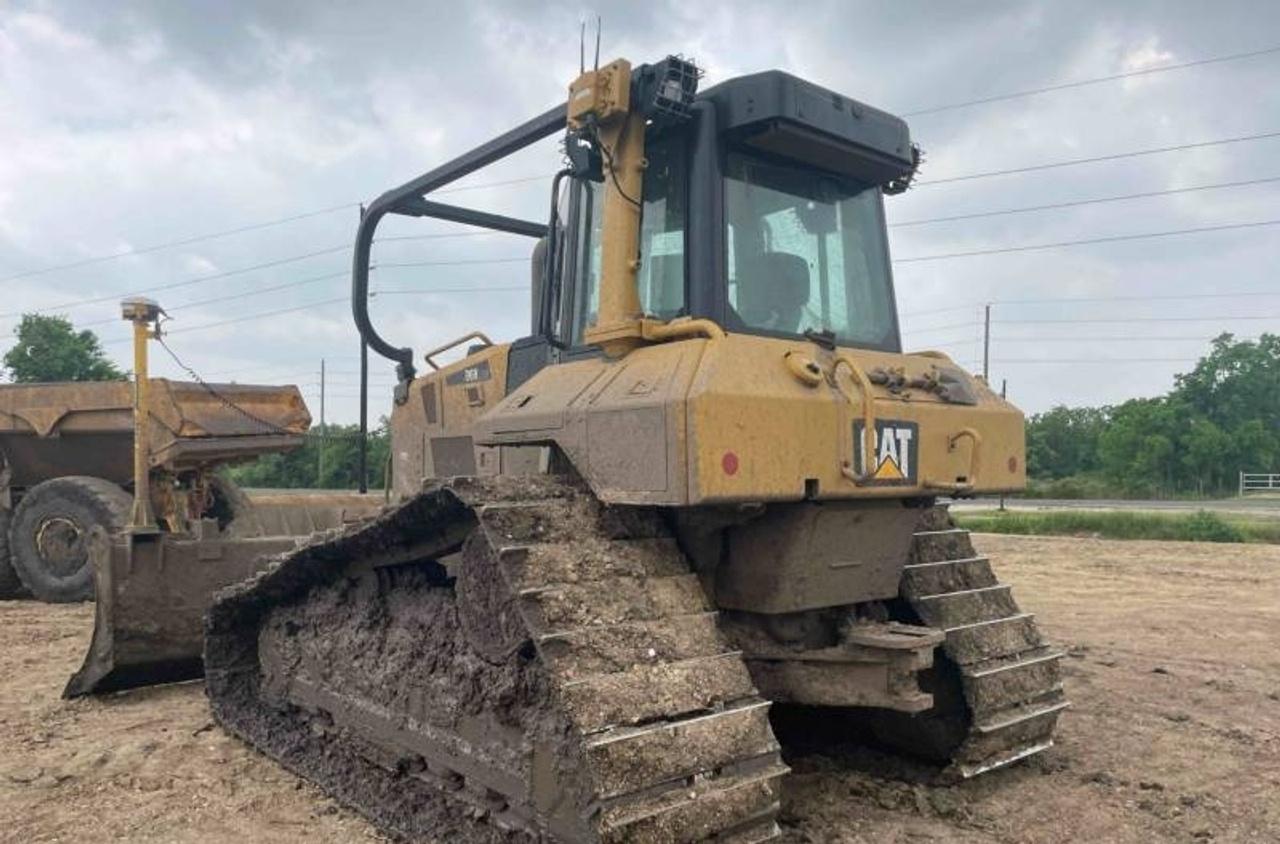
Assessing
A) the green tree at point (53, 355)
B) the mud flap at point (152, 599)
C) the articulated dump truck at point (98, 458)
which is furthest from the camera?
the green tree at point (53, 355)

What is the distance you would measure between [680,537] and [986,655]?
1.56m

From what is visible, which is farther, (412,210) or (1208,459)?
Result: (1208,459)

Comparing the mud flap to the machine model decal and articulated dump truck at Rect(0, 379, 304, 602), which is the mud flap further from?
articulated dump truck at Rect(0, 379, 304, 602)

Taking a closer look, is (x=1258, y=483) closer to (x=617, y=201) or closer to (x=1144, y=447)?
(x=1144, y=447)

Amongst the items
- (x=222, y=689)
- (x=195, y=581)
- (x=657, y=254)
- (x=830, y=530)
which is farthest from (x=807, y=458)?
(x=195, y=581)

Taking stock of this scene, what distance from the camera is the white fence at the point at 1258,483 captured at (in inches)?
1820

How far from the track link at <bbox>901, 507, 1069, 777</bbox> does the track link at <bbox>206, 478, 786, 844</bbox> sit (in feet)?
4.62

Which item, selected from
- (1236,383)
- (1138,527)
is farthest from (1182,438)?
(1138,527)

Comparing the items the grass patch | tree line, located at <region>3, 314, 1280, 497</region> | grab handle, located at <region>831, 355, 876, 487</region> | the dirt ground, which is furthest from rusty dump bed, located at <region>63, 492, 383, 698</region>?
tree line, located at <region>3, 314, 1280, 497</region>

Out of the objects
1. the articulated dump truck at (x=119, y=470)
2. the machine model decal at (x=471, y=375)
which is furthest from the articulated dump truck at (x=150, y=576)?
the articulated dump truck at (x=119, y=470)

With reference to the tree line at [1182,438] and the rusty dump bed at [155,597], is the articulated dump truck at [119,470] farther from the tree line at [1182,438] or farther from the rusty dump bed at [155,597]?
the tree line at [1182,438]

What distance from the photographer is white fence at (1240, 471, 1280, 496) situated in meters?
46.2

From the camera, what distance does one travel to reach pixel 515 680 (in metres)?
3.79

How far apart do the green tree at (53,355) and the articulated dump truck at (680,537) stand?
118ft
